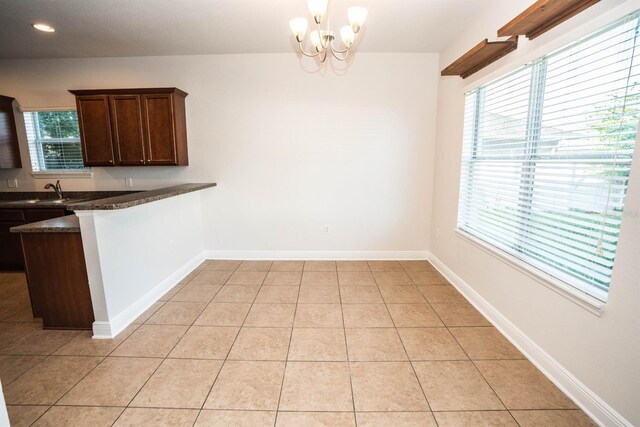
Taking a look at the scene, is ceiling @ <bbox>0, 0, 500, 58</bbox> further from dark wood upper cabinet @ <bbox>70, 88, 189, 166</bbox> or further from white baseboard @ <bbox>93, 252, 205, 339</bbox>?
white baseboard @ <bbox>93, 252, 205, 339</bbox>

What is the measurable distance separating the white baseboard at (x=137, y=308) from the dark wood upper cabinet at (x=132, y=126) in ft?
4.56

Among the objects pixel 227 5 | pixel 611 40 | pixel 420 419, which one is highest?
pixel 227 5

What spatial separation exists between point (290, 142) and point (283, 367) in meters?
2.77

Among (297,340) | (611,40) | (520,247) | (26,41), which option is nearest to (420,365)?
(297,340)

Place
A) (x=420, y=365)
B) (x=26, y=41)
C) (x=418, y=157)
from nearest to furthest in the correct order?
(x=420, y=365), (x=26, y=41), (x=418, y=157)

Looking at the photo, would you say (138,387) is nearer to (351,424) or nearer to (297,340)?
(297,340)

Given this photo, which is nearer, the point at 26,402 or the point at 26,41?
the point at 26,402

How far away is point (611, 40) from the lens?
1.52 meters

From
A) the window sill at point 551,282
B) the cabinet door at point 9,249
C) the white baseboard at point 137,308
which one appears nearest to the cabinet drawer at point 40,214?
the cabinet door at point 9,249

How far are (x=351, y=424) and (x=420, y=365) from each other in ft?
2.28

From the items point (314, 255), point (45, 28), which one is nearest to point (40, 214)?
point (45, 28)

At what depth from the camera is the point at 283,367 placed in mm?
1943

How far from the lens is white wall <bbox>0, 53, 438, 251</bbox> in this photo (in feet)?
12.2

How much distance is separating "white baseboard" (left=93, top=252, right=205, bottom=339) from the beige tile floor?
7 cm
